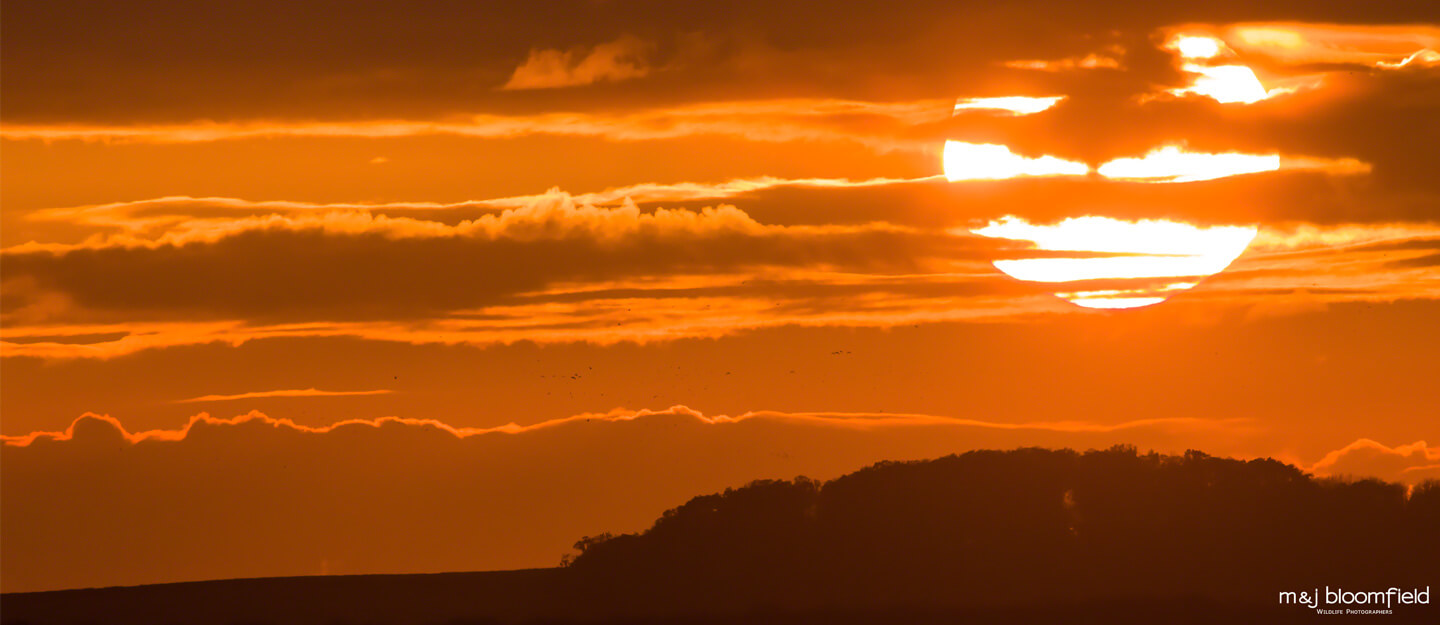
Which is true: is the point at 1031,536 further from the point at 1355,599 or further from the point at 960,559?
the point at 1355,599

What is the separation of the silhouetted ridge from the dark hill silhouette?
0.17m

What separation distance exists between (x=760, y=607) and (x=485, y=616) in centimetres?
2113

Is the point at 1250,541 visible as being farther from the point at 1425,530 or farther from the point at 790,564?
Result: the point at 790,564

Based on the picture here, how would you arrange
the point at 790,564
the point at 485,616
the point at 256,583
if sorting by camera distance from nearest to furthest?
the point at 485,616 < the point at 256,583 < the point at 790,564

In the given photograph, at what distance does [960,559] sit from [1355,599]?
29.5 meters

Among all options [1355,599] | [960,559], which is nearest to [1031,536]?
[960,559]

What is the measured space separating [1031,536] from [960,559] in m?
6.28

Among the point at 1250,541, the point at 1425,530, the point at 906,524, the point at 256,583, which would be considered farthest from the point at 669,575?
the point at 1425,530

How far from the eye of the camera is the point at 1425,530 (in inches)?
5674

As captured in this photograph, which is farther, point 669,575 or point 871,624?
point 669,575

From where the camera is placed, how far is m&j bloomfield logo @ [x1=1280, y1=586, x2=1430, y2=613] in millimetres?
128000

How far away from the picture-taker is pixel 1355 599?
5340 inches

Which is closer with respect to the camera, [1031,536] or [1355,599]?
[1355,599]

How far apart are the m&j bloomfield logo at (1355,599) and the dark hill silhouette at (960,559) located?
1.33 metres
